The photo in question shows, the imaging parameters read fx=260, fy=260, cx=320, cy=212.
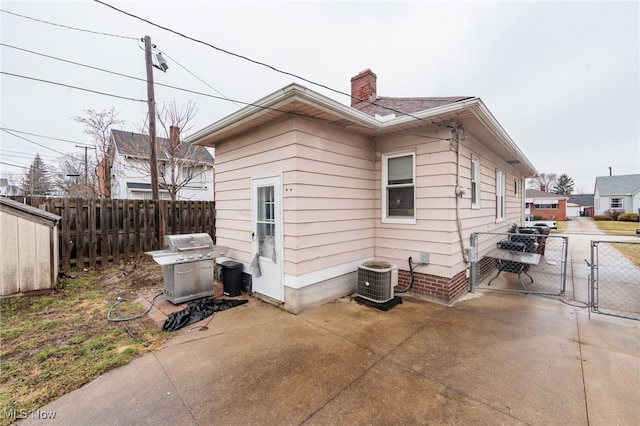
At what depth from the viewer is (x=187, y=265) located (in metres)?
4.29

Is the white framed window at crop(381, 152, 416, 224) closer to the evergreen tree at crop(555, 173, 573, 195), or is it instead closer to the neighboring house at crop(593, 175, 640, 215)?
the neighboring house at crop(593, 175, 640, 215)

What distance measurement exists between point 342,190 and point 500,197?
6.12 metres

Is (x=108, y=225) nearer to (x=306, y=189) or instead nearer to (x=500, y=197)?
(x=306, y=189)

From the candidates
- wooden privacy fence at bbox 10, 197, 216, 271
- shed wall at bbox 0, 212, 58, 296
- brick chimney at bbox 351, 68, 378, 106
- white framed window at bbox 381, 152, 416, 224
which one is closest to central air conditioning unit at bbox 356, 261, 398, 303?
white framed window at bbox 381, 152, 416, 224

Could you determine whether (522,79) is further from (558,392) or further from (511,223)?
(558,392)

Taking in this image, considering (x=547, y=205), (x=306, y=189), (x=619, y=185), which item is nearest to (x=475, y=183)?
(x=306, y=189)

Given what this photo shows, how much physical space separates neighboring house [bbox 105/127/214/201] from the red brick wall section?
8816 millimetres

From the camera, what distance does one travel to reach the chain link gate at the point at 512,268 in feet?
16.4

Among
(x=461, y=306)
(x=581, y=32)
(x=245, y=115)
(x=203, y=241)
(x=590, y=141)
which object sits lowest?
(x=461, y=306)

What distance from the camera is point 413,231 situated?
479 centimetres

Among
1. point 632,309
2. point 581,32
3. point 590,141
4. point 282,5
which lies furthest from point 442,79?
point 590,141

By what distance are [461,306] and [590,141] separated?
123 ft

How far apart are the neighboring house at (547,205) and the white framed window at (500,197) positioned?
30.5m

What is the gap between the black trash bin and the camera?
477 cm
